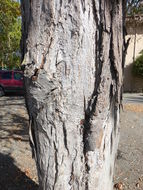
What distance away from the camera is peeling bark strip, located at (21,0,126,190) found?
147 cm

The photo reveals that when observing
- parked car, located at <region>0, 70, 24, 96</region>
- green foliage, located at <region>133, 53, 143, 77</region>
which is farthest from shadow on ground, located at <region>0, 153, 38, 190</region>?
green foliage, located at <region>133, 53, 143, 77</region>

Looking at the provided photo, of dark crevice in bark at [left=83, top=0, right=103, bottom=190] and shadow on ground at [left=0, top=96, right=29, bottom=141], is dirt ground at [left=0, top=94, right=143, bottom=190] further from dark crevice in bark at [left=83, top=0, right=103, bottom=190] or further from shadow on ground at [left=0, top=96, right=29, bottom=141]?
dark crevice in bark at [left=83, top=0, right=103, bottom=190]

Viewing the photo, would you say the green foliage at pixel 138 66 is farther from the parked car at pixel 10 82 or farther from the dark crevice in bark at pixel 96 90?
the dark crevice in bark at pixel 96 90

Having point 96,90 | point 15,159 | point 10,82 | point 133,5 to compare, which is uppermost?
point 133,5

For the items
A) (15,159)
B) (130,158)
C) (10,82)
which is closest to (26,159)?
(15,159)

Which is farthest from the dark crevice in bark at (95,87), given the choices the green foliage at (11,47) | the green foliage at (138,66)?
the green foliage at (138,66)

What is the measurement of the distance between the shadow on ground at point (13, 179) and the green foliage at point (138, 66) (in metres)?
16.6

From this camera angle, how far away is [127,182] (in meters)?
3.48

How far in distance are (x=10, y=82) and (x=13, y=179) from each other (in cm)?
1173

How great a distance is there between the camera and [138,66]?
62.2 ft

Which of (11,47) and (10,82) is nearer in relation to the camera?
(10,82)

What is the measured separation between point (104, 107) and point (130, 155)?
318 cm

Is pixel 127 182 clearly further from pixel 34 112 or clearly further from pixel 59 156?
pixel 34 112

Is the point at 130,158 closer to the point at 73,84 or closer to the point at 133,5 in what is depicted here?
the point at 133,5
